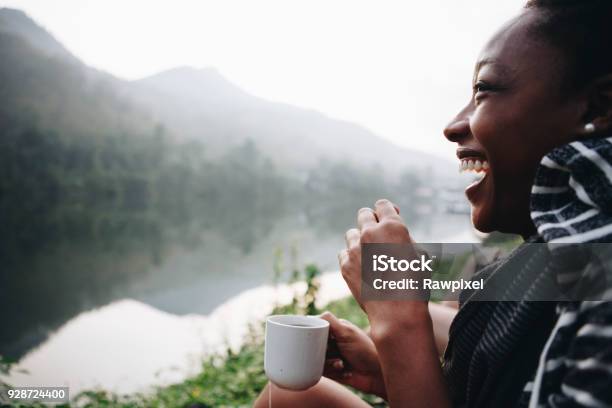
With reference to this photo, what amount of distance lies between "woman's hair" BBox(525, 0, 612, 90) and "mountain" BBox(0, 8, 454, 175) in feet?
14.9

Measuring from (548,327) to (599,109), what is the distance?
47cm

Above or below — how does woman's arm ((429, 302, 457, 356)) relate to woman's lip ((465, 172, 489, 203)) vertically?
below

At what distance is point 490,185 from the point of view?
1027mm

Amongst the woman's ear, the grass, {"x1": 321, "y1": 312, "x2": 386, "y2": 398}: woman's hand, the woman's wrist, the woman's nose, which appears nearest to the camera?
the woman's ear

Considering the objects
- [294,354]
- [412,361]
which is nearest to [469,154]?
[412,361]

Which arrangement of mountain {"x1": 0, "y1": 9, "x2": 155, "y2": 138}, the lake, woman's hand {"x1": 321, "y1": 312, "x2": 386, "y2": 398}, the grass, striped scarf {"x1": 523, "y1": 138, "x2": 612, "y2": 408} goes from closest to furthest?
striped scarf {"x1": 523, "y1": 138, "x2": 612, "y2": 408}, woman's hand {"x1": 321, "y1": 312, "x2": 386, "y2": 398}, the grass, the lake, mountain {"x1": 0, "y1": 9, "x2": 155, "y2": 138}

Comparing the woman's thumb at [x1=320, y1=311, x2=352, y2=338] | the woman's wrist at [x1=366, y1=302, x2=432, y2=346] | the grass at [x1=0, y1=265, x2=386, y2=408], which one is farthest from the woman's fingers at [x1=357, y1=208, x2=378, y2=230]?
the grass at [x1=0, y1=265, x2=386, y2=408]

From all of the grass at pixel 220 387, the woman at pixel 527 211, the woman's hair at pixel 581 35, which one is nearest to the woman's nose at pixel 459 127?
the woman at pixel 527 211

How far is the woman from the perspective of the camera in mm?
700

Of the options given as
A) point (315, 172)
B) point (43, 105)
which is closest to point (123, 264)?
point (43, 105)

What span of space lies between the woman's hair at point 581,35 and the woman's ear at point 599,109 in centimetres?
2

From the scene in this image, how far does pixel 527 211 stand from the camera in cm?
102

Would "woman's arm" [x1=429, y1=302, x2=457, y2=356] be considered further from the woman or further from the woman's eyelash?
the woman's eyelash

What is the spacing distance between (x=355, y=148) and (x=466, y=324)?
318ft
